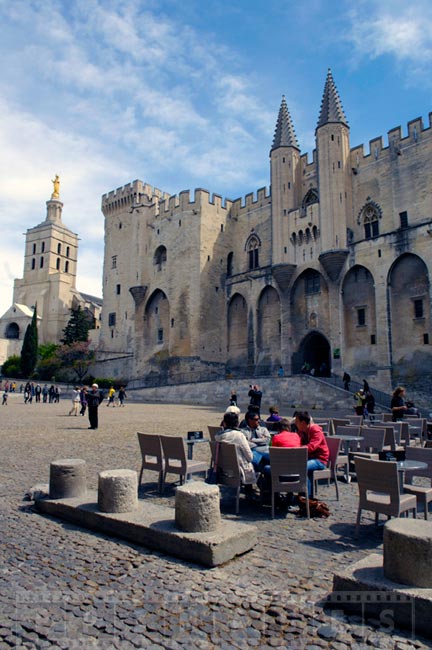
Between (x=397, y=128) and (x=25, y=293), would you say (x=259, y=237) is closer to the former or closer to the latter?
(x=397, y=128)

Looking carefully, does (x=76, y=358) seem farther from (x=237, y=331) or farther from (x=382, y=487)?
(x=382, y=487)

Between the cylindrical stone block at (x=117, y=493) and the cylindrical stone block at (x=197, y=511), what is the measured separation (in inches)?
36.1

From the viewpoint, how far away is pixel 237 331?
121 feet

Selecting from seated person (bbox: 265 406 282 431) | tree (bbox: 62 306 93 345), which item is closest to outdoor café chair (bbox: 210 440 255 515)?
seated person (bbox: 265 406 282 431)

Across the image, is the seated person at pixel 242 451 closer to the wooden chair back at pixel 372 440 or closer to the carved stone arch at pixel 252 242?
the wooden chair back at pixel 372 440

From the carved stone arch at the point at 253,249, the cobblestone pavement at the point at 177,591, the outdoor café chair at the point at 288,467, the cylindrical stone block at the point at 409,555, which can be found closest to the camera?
the cobblestone pavement at the point at 177,591

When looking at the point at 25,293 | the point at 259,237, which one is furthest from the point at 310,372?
the point at 25,293

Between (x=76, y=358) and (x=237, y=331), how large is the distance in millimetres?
15726

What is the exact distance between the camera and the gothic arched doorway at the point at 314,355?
1225 inches

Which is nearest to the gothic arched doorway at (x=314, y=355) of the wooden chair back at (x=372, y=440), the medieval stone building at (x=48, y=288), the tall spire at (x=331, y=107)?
the tall spire at (x=331, y=107)

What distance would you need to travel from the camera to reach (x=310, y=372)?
2988 centimetres

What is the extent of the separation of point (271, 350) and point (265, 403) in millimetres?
7536

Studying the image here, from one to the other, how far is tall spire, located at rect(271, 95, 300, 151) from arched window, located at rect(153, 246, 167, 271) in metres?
12.7

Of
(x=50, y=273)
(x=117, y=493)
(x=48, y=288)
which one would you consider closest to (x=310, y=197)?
(x=117, y=493)
